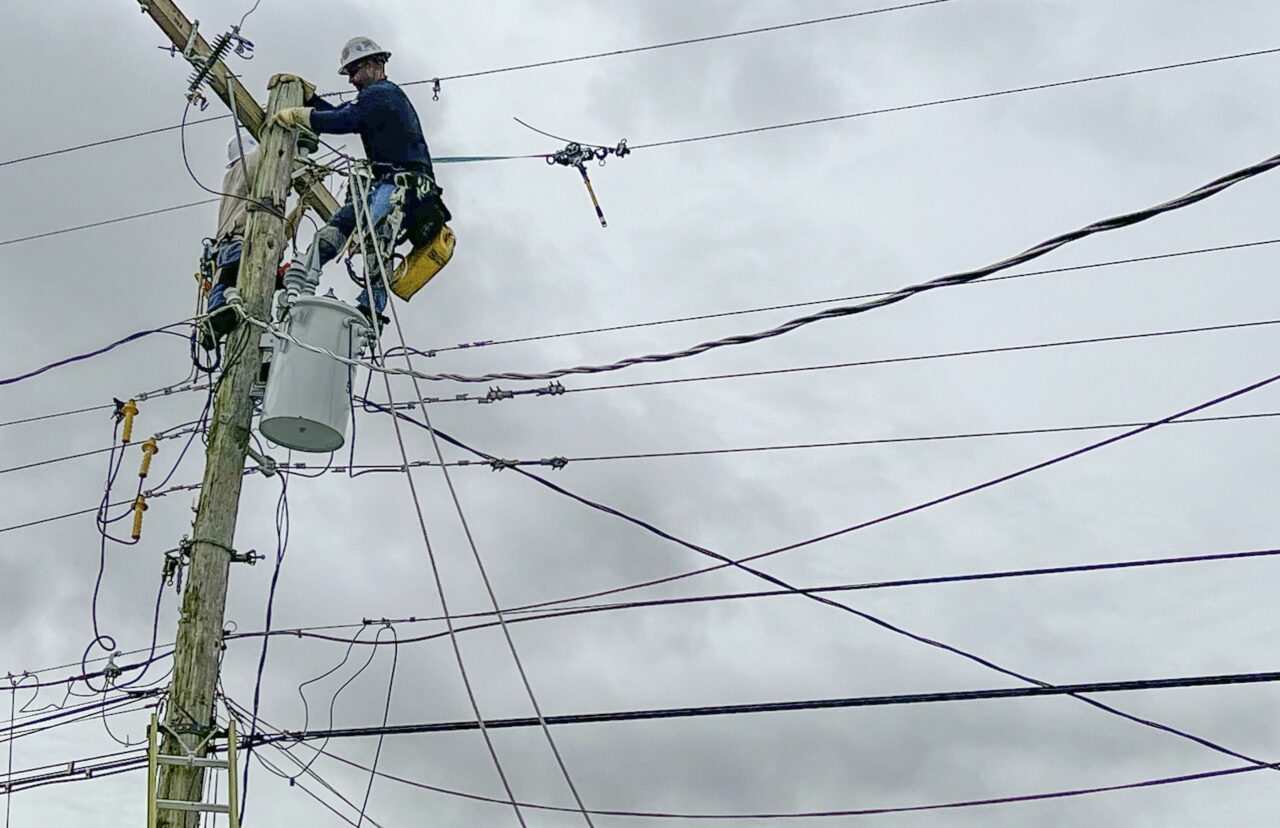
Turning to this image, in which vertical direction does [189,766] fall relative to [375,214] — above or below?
below

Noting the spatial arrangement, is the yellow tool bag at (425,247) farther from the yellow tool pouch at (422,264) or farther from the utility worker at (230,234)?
the utility worker at (230,234)

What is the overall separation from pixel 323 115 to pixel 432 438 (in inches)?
115

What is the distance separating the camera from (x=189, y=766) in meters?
7.85

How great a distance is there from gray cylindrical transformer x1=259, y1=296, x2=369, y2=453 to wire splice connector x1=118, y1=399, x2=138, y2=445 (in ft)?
4.14

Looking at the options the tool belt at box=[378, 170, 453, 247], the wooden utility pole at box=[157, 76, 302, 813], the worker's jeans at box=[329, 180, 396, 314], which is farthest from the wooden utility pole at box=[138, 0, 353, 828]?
the tool belt at box=[378, 170, 453, 247]

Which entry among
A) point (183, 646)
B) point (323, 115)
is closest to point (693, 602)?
point (183, 646)

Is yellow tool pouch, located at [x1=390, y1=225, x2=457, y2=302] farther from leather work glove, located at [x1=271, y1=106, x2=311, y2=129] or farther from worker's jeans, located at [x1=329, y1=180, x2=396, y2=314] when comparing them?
leather work glove, located at [x1=271, y1=106, x2=311, y2=129]

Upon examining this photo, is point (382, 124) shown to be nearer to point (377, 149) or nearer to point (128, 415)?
point (377, 149)

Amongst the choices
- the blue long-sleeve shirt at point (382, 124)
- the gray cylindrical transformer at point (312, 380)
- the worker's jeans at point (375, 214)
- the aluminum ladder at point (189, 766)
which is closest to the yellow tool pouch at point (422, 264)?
the worker's jeans at point (375, 214)

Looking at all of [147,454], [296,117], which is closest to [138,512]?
[147,454]

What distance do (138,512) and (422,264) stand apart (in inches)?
101

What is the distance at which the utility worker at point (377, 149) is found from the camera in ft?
29.9

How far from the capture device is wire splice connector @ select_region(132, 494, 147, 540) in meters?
9.25

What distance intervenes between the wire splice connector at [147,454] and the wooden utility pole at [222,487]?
0.97m
